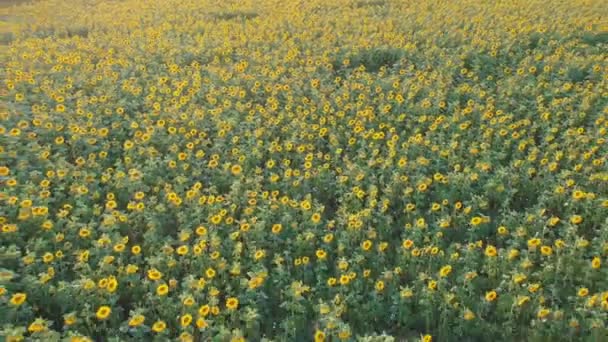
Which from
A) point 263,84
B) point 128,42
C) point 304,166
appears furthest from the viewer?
point 128,42

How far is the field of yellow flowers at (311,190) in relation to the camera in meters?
3.83

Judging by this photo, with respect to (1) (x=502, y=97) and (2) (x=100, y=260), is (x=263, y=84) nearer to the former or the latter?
(1) (x=502, y=97)

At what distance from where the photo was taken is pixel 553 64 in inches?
301

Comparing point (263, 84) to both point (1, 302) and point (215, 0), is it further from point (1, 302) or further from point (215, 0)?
point (215, 0)

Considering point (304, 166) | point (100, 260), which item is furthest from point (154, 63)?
point (100, 260)

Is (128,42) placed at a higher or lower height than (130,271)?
higher

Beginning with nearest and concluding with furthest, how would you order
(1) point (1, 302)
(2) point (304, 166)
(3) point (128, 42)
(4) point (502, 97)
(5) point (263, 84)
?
(1) point (1, 302)
(2) point (304, 166)
(4) point (502, 97)
(5) point (263, 84)
(3) point (128, 42)

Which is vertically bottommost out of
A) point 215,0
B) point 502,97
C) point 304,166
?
point 304,166

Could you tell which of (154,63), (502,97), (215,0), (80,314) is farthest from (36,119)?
(215,0)

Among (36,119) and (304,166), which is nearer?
(304,166)

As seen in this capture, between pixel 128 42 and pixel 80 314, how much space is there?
23.6 ft

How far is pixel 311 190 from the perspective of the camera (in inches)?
210

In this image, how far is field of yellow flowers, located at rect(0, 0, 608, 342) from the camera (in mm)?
3834

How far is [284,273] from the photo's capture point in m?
4.13
